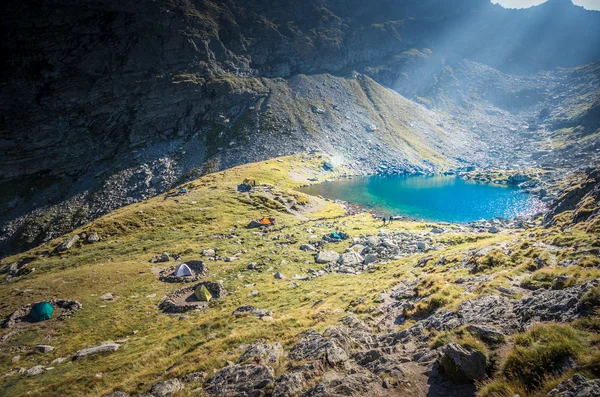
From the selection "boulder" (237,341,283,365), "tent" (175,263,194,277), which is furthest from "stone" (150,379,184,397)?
"tent" (175,263,194,277)

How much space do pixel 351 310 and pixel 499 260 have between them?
1282 cm

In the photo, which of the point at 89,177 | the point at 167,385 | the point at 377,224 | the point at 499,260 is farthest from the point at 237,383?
the point at 89,177

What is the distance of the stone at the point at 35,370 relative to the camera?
737 inches

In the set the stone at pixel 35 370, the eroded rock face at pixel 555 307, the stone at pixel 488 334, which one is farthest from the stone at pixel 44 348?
the eroded rock face at pixel 555 307

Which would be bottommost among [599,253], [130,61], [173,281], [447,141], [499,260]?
[173,281]

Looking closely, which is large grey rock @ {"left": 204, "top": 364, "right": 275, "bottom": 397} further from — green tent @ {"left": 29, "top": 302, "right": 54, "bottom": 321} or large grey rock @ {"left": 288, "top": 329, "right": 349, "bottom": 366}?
green tent @ {"left": 29, "top": 302, "right": 54, "bottom": 321}

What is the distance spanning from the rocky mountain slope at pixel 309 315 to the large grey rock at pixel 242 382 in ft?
0.19

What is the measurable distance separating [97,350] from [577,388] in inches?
1045

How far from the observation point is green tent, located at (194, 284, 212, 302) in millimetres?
28098

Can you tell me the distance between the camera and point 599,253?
56.3 ft

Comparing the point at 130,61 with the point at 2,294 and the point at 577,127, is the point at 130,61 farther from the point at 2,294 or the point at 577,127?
the point at 577,127

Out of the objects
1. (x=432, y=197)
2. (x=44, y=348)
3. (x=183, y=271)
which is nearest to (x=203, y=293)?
(x=183, y=271)

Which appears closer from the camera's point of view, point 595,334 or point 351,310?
point 595,334

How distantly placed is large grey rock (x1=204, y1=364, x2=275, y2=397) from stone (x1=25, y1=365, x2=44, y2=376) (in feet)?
48.4
